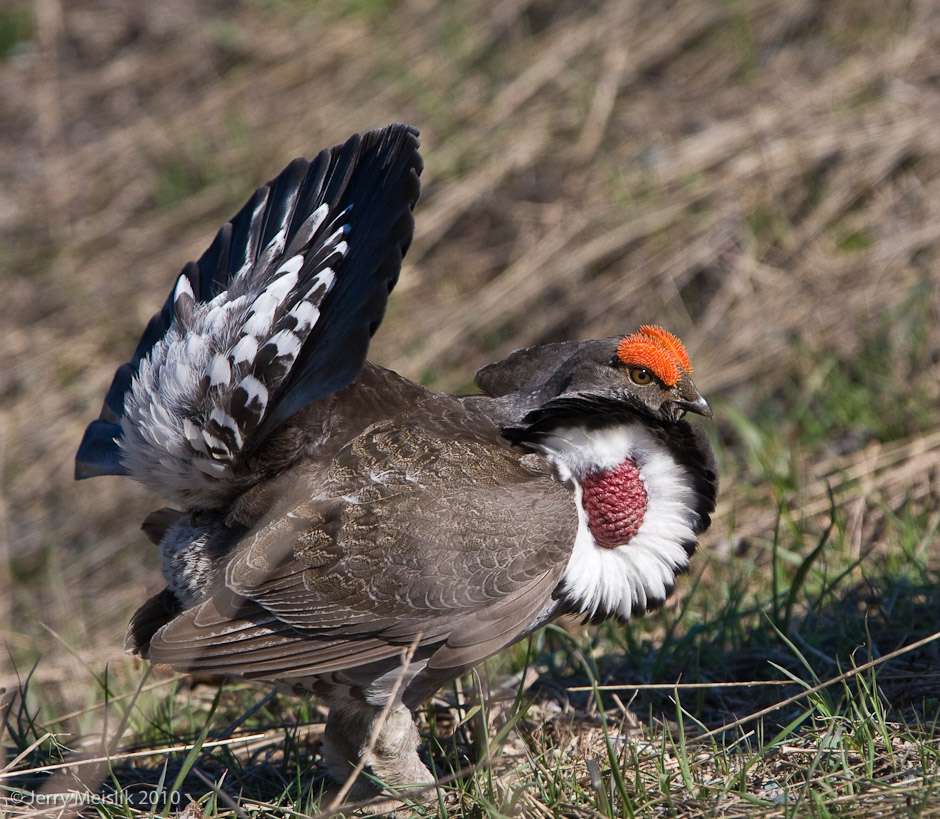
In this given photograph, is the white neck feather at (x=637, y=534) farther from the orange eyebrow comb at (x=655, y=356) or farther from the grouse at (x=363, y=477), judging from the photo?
the orange eyebrow comb at (x=655, y=356)

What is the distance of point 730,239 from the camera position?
7.40 m

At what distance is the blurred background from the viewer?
20.3 ft

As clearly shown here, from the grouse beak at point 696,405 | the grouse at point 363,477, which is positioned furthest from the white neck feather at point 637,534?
the grouse beak at point 696,405

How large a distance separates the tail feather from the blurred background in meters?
2.20

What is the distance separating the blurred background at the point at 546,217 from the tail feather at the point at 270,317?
220cm

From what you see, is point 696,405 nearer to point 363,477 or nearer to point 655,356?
point 655,356

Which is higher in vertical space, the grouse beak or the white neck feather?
the grouse beak

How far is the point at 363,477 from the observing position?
3.54 meters

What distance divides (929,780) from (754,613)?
143 cm

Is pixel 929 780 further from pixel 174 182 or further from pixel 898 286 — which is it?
pixel 174 182

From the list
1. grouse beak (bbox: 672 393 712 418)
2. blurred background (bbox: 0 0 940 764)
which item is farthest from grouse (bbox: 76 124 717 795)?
blurred background (bbox: 0 0 940 764)

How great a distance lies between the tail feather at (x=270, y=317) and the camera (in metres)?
3.48

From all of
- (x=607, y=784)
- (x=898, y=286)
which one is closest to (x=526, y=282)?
(x=898, y=286)

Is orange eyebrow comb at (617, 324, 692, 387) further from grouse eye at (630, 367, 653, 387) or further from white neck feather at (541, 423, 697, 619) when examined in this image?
white neck feather at (541, 423, 697, 619)
